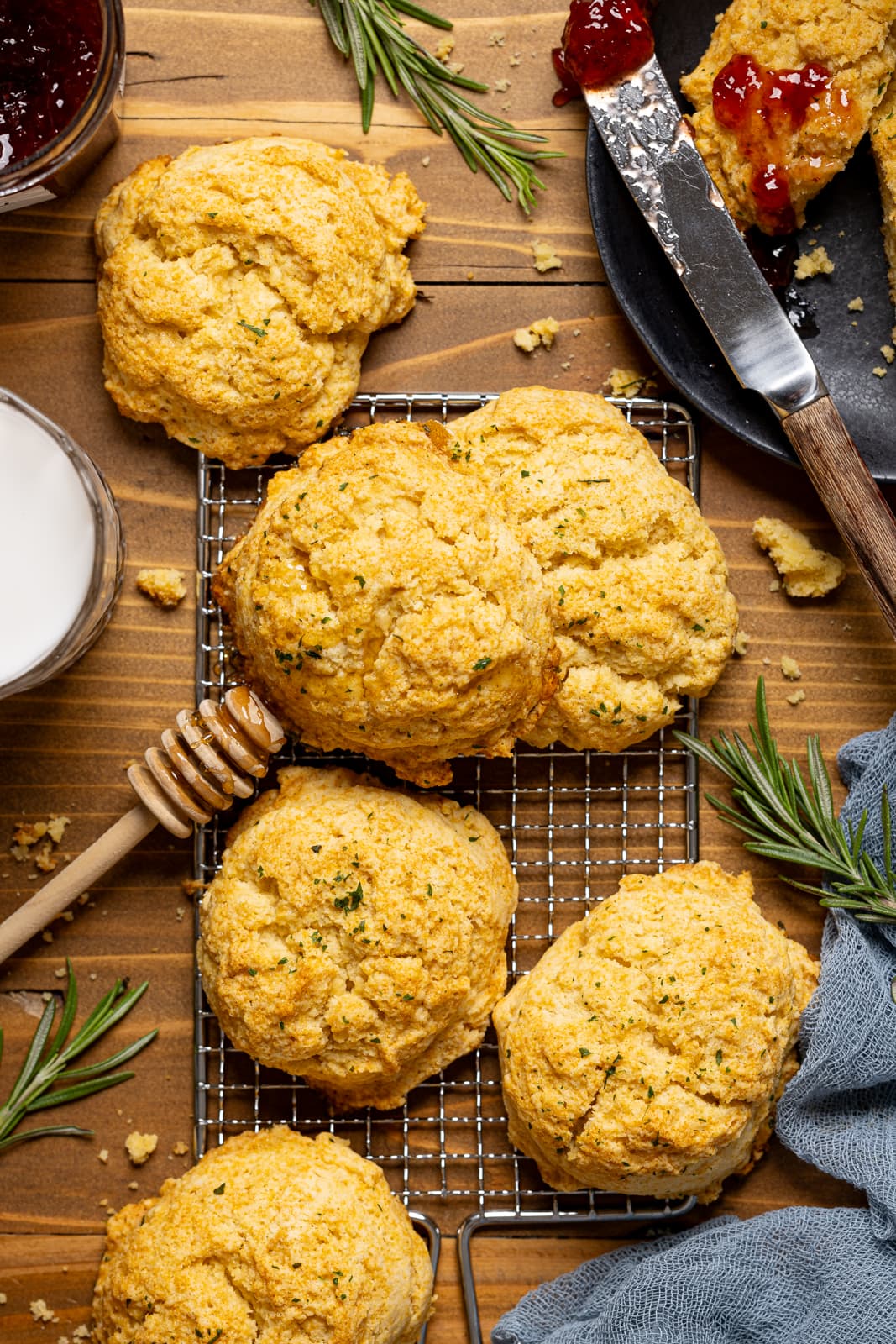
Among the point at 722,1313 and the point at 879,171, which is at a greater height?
the point at 879,171

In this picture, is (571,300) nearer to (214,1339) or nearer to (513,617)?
(513,617)

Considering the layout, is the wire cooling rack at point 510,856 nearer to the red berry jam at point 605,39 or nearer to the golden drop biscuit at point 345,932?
the golden drop biscuit at point 345,932

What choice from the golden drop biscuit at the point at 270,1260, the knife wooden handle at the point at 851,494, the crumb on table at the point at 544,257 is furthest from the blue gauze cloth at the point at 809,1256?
the crumb on table at the point at 544,257

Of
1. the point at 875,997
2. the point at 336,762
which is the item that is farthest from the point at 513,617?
the point at 875,997

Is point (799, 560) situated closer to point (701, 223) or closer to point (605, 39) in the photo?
point (701, 223)

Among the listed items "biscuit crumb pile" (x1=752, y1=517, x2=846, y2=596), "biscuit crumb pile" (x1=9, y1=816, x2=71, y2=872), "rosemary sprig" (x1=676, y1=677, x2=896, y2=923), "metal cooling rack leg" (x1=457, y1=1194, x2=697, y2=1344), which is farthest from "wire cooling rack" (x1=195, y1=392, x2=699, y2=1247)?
"biscuit crumb pile" (x1=9, y1=816, x2=71, y2=872)

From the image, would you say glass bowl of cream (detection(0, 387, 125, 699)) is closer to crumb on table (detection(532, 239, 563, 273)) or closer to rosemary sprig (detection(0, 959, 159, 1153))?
rosemary sprig (detection(0, 959, 159, 1153))
